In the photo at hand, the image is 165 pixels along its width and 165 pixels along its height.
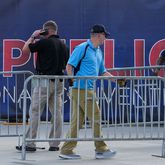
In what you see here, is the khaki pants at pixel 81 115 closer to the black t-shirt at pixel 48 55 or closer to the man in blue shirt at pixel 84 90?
the man in blue shirt at pixel 84 90

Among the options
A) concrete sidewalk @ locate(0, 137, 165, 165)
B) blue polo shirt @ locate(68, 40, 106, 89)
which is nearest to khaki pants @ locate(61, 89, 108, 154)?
blue polo shirt @ locate(68, 40, 106, 89)

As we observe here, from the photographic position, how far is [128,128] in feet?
35.3

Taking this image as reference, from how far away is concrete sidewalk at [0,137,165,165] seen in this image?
9352 millimetres

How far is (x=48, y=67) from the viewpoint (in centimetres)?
1031

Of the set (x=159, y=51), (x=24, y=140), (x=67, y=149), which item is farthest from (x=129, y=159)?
(x=159, y=51)

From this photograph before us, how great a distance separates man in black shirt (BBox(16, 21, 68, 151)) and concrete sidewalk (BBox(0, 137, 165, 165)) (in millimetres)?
320

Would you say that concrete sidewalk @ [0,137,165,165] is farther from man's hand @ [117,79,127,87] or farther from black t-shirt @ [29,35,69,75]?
black t-shirt @ [29,35,69,75]

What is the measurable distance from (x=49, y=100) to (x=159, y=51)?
4.75 metres

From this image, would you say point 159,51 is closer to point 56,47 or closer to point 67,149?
point 56,47

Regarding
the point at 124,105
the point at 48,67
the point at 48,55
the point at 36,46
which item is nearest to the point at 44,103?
the point at 48,67

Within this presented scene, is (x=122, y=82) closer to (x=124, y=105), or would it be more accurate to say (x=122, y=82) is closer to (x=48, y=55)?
(x=124, y=105)

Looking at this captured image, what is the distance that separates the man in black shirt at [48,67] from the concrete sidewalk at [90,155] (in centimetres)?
32

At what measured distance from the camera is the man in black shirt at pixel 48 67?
33.3ft

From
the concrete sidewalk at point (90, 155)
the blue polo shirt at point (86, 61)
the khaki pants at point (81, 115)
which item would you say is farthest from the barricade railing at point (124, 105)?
the concrete sidewalk at point (90, 155)
